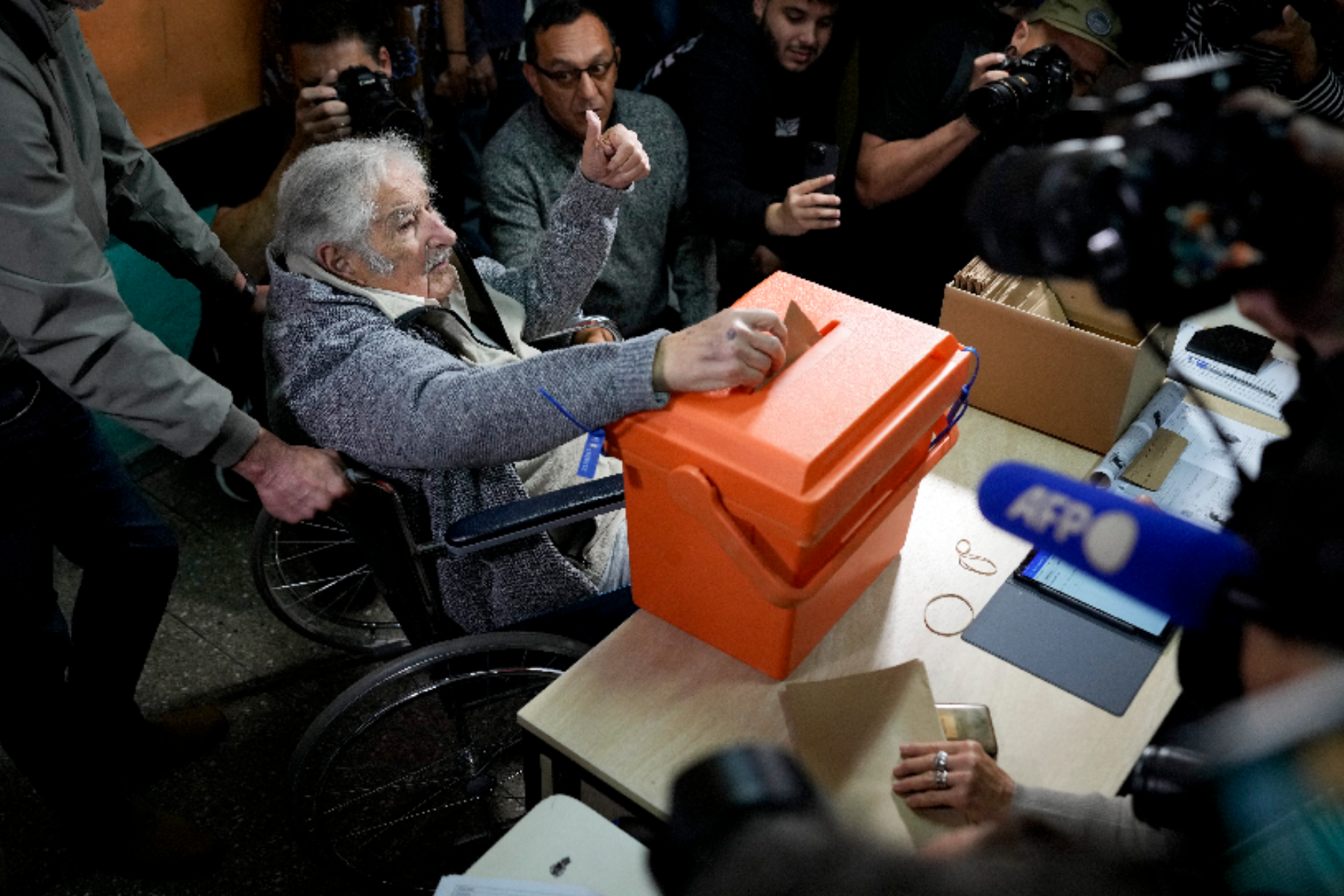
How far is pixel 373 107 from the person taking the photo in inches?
86.0

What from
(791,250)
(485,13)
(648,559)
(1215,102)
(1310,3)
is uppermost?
(1215,102)

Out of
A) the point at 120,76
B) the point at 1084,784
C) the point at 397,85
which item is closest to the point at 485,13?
the point at 397,85

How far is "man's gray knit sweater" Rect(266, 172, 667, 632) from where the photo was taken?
143 centimetres

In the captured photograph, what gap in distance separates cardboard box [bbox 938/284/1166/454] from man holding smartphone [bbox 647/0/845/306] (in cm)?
75

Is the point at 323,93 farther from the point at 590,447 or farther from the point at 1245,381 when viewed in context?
the point at 1245,381

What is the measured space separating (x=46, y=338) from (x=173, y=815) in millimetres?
1053

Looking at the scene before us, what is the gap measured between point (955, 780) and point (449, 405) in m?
0.87

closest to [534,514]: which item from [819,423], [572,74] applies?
[819,423]

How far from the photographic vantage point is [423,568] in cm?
164

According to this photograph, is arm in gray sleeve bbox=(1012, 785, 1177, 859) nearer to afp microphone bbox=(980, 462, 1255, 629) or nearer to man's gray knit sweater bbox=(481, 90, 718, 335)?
afp microphone bbox=(980, 462, 1255, 629)

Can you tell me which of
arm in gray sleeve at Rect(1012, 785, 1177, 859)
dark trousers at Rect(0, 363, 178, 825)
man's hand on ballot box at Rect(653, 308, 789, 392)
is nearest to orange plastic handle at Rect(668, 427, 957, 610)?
man's hand on ballot box at Rect(653, 308, 789, 392)

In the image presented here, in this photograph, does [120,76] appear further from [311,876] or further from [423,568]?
[311,876]

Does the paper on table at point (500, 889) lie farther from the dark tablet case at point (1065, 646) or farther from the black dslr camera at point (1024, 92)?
the black dslr camera at point (1024, 92)

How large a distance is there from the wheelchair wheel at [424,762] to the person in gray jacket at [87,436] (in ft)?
0.97
